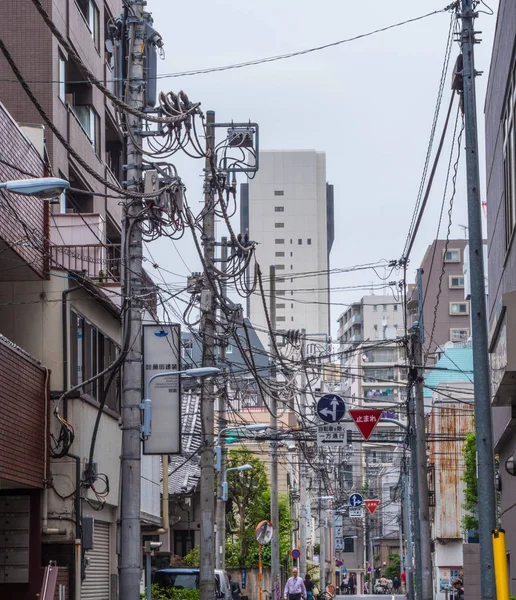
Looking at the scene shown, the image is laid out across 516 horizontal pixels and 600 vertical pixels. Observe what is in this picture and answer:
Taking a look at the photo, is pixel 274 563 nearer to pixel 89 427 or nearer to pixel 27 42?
pixel 89 427

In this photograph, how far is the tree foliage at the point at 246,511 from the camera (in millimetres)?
54688

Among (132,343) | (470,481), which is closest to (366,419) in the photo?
(132,343)

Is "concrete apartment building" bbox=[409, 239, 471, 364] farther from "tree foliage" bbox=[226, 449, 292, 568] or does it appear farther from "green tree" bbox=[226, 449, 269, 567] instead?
"green tree" bbox=[226, 449, 269, 567]

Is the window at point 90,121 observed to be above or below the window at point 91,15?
below

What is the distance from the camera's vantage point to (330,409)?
33.0 m

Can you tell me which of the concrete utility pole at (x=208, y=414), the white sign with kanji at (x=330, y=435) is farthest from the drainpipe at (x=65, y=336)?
the white sign with kanji at (x=330, y=435)

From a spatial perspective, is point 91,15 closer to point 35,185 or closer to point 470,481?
point 35,185

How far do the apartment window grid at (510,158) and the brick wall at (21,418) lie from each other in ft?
29.4

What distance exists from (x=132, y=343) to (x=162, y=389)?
707 centimetres

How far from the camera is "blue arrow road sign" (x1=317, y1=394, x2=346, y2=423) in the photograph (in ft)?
108

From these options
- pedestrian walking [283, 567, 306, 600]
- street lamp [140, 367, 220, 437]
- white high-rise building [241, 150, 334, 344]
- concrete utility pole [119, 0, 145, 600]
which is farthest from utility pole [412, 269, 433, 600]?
white high-rise building [241, 150, 334, 344]

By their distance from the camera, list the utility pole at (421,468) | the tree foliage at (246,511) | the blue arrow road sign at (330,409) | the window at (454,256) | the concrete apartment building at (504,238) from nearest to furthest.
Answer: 1. the concrete apartment building at (504,238)
2. the utility pole at (421,468)
3. the blue arrow road sign at (330,409)
4. the tree foliage at (246,511)
5. the window at (454,256)

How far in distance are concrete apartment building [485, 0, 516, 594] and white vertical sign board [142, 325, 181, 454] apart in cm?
720

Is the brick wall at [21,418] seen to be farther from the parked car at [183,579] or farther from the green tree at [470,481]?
the green tree at [470,481]
